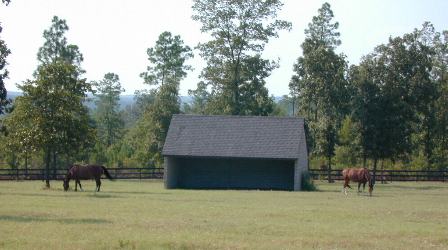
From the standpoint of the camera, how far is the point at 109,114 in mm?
96750

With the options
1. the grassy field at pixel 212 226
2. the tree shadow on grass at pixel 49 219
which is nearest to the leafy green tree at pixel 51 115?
the grassy field at pixel 212 226

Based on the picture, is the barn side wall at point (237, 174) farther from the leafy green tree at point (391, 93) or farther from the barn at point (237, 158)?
the leafy green tree at point (391, 93)

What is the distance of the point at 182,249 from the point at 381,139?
47.0 metres

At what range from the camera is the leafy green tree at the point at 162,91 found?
6850cm

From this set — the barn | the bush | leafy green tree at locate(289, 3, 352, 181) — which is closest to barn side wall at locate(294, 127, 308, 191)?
the barn

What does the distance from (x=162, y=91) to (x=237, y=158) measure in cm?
2057

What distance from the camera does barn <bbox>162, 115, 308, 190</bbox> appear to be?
168 ft

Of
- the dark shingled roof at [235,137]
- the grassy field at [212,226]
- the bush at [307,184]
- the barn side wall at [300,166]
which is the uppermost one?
the dark shingled roof at [235,137]

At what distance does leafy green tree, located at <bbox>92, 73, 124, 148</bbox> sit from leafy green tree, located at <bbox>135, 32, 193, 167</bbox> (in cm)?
1450

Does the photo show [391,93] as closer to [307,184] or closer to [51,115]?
[307,184]

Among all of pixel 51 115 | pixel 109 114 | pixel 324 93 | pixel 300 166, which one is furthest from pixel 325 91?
pixel 109 114

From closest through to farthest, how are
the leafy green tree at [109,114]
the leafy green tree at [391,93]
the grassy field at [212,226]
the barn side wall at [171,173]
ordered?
the grassy field at [212,226] < the barn side wall at [171,173] < the leafy green tree at [391,93] < the leafy green tree at [109,114]

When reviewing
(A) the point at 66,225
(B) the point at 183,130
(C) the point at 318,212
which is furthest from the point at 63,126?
(A) the point at 66,225

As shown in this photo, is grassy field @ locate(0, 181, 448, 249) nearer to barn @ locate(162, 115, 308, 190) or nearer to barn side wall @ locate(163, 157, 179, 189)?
barn side wall @ locate(163, 157, 179, 189)
